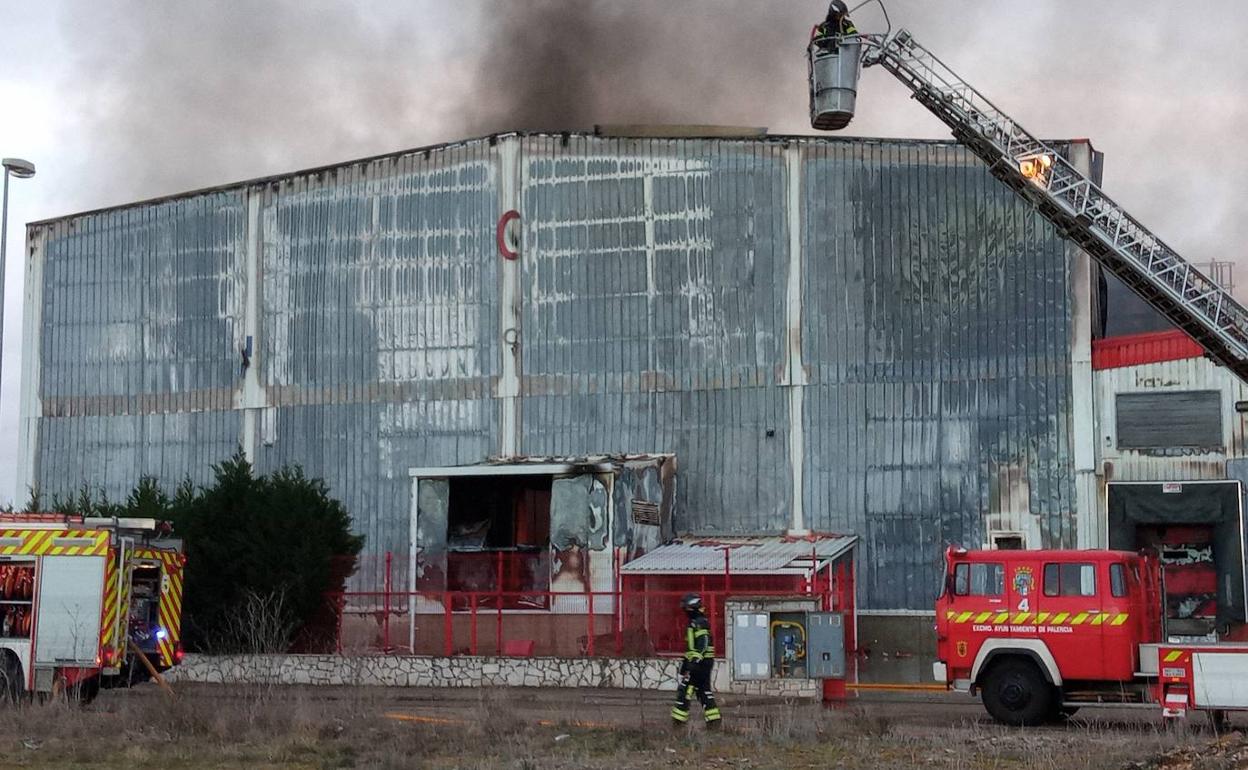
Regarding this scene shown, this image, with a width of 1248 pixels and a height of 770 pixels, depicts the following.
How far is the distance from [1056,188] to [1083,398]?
460 centimetres

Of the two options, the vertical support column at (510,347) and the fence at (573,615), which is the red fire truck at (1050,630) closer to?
the fence at (573,615)

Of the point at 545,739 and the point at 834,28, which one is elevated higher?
the point at 834,28

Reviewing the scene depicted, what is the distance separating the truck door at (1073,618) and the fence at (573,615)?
6859 mm

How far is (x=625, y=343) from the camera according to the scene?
3331 cm

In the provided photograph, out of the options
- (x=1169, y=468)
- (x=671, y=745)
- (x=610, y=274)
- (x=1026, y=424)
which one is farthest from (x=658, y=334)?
(x=671, y=745)

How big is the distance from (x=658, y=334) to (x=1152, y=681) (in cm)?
1524

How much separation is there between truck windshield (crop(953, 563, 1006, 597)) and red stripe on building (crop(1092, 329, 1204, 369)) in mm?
10073

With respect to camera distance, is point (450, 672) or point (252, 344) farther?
point (252, 344)

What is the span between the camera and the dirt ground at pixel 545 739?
15555mm

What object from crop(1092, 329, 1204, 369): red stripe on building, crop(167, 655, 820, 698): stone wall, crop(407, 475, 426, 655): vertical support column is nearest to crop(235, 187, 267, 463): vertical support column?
crop(407, 475, 426, 655): vertical support column

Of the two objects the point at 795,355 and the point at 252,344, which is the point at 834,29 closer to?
the point at 795,355

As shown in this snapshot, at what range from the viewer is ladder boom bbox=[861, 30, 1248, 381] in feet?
83.6

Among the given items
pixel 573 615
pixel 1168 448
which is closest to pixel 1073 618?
pixel 1168 448

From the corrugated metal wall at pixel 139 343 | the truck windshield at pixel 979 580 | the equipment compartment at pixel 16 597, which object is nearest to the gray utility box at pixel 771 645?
the truck windshield at pixel 979 580
